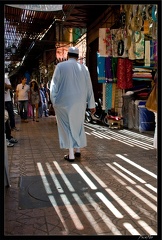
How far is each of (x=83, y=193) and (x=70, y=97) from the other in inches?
75.6

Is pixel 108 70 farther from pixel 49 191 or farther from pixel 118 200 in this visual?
pixel 118 200

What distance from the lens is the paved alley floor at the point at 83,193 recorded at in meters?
2.47

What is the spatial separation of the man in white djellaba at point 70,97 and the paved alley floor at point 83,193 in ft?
1.42

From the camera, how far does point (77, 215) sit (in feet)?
8.85

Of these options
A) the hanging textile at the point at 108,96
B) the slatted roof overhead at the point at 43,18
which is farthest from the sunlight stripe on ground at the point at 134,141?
the slatted roof overhead at the point at 43,18

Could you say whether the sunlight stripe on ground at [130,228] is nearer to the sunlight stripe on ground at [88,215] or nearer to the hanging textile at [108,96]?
the sunlight stripe on ground at [88,215]

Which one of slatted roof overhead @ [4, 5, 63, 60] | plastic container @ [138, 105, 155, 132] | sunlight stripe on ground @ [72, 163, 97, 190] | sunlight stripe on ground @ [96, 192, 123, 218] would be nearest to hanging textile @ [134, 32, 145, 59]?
plastic container @ [138, 105, 155, 132]

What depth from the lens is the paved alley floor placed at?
2471 millimetres

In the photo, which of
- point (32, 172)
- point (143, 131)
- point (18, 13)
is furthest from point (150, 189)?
point (18, 13)

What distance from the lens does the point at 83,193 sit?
129 inches

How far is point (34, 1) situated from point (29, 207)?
1.97 m

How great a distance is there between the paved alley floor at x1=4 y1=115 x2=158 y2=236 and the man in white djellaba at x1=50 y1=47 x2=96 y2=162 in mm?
431

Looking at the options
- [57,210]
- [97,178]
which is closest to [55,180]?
[97,178]

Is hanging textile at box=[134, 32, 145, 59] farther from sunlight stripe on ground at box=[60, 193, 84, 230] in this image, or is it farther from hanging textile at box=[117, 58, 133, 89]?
sunlight stripe on ground at box=[60, 193, 84, 230]
